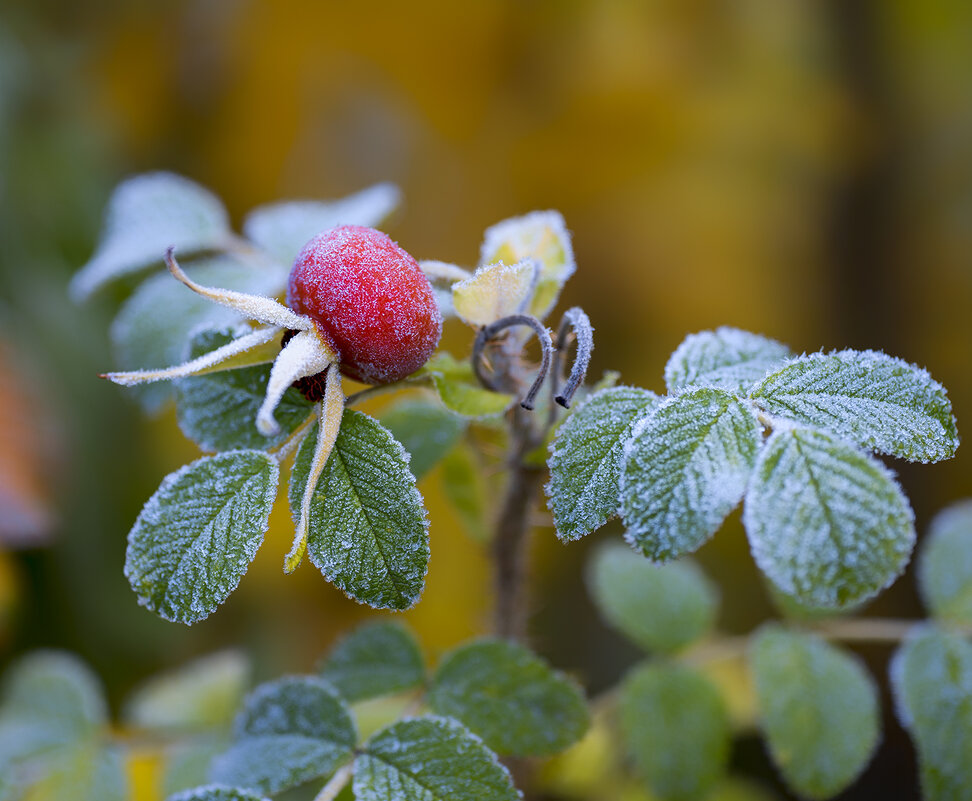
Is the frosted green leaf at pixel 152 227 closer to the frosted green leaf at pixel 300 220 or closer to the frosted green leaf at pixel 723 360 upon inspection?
the frosted green leaf at pixel 300 220

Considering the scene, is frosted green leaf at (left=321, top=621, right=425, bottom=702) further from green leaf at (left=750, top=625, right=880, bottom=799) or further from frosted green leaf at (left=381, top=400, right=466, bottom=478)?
green leaf at (left=750, top=625, right=880, bottom=799)

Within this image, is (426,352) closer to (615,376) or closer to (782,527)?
(615,376)

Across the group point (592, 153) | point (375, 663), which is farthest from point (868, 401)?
point (592, 153)

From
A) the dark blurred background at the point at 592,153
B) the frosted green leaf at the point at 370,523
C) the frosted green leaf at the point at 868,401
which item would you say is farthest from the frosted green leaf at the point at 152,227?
the dark blurred background at the point at 592,153

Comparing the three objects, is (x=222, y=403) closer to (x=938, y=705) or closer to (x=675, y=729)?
(x=675, y=729)

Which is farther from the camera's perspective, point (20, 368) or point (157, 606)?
point (20, 368)

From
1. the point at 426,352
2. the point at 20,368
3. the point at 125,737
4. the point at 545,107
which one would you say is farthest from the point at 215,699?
the point at 545,107
